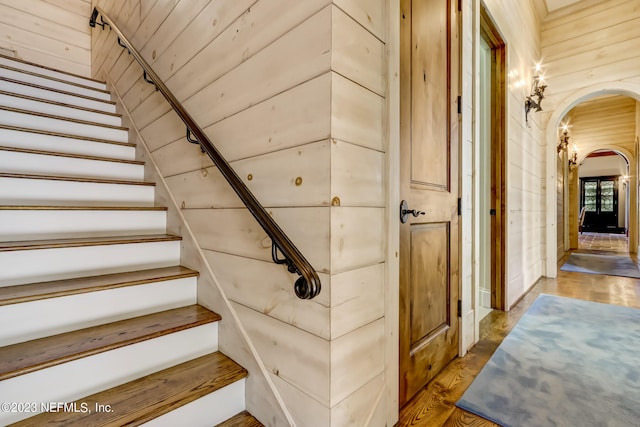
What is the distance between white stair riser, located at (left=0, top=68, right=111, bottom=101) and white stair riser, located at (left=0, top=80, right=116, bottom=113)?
18 cm

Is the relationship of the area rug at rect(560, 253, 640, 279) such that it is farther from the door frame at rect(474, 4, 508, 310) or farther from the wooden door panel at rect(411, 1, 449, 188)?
the wooden door panel at rect(411, 1, 449, 188)

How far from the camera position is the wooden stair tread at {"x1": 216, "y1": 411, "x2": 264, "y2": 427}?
1.23 meters

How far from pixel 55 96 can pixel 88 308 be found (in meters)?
2.44

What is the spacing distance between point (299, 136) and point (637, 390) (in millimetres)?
2197

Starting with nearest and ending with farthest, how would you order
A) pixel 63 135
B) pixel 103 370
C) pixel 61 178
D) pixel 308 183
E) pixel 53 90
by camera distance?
pixel 308 183
pixel 103 370
pixel 61 178
pixel 63 135
pixel 53 90

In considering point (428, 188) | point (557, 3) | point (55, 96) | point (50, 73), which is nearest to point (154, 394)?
point (428, 188)

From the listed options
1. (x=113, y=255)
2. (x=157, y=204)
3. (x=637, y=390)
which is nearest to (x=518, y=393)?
(x=637, y=390)

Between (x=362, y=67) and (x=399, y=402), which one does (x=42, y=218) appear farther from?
(x=399, y=402)

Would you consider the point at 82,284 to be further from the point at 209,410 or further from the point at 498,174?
the point at 498,174

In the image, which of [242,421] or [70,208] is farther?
[70,208]

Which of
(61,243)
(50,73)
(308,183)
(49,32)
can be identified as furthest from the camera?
(49,32)

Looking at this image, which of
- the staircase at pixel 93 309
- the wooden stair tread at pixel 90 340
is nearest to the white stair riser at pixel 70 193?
the staircase at pixel 93 309

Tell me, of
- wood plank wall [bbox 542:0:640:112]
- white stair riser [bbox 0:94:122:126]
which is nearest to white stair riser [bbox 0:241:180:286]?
white stair riser [bbox 0:94:122:126]

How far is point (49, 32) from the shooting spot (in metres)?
3.63
